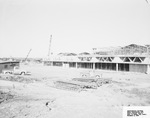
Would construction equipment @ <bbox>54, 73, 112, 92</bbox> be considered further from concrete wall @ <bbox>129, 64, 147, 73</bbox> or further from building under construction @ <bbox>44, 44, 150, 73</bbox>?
building under construction @ <bbox>44, 44, 150, 73</bbox>

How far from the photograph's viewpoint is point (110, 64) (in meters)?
40.2

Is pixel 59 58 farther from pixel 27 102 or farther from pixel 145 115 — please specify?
pixel 145 115

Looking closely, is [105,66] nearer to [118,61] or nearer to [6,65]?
[118,61]

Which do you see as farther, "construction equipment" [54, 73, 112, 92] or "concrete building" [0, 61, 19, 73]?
"concrete building" [0, 61, 19, 73]

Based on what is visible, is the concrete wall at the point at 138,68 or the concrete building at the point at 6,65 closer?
the concrete building at the point at 6,65

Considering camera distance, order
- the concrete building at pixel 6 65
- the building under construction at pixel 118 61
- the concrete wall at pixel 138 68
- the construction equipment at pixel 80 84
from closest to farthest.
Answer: the construction equipment at pixel 80 84 < the concrete building at pixel 6 65 < the concrete wall at pixel 138 68 < the building under construction at pixel 118 61

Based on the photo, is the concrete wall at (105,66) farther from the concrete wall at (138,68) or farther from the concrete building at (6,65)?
the concrete building at (6,65)

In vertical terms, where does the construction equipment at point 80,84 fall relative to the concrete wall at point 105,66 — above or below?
below

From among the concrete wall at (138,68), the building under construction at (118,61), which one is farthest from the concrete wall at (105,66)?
the concrete wall at (138,68)

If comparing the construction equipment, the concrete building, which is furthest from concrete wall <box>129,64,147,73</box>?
the concrete building

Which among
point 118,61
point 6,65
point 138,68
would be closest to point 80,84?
point 6,65

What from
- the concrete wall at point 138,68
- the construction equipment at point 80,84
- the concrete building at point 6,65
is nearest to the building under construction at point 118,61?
the concrete wall at point 138,68

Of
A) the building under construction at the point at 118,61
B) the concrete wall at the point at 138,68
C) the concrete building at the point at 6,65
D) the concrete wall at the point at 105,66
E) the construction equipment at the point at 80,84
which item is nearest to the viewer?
the construction equipment at the point at 80,84

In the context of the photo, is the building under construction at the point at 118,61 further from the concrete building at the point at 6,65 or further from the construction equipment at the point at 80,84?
the concrete building at the point at 6,65
